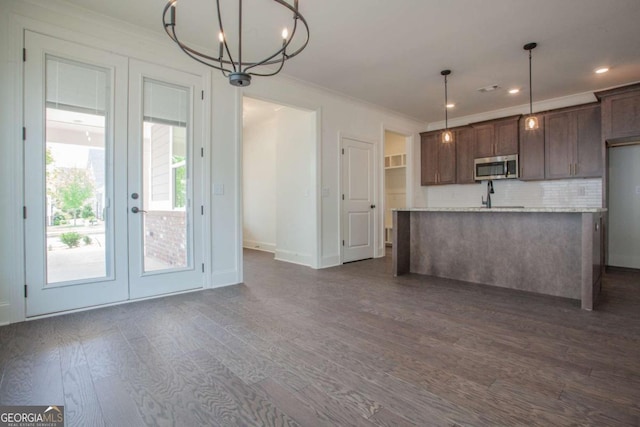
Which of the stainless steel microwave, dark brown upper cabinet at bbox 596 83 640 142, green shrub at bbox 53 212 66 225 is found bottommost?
green shrub at bbox 53 212 66 225

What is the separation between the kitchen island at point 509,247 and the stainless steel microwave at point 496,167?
208 centimetres

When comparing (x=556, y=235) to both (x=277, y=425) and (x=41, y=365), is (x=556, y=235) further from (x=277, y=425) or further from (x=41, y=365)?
(x=41, y=365)

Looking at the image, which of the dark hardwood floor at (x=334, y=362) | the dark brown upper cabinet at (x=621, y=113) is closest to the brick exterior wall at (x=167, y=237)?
the dark hardwood floor at (x=334, y=362)

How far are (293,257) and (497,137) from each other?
4310 mm

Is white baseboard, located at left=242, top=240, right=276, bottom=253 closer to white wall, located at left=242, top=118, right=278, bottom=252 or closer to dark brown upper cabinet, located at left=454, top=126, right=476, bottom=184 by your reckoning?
white wall, located at left=242, top=118, right=278, bottom=252

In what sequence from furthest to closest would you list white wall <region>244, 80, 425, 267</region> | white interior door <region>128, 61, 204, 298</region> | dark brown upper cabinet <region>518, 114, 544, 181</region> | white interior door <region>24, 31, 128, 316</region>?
dark brown upper cabinet <region>518, 114, 544, 181</region>
white wall <region>244, 80, 425, 267</region>
white interior door <region>128, 61, 204, 298</region>
white interior door <region>24, 31, 128, 316</region>

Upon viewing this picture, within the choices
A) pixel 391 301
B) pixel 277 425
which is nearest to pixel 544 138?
pixel 391 301

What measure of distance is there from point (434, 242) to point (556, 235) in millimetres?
1366

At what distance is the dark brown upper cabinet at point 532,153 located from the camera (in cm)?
521

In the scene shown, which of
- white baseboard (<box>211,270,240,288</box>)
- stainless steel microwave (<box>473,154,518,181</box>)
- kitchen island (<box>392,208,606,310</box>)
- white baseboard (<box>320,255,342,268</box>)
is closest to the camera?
kitchen island (<box>392,208,606,310</box>)

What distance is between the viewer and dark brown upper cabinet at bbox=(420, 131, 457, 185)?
6.35 metres

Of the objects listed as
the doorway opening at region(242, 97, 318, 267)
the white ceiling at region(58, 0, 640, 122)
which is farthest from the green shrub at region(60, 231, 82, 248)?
the doorway opening at region(242, 97, 318, 267)

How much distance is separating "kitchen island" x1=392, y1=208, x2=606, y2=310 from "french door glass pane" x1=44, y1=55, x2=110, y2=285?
3.48 meters

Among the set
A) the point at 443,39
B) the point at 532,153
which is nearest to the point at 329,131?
the point at 443,39
